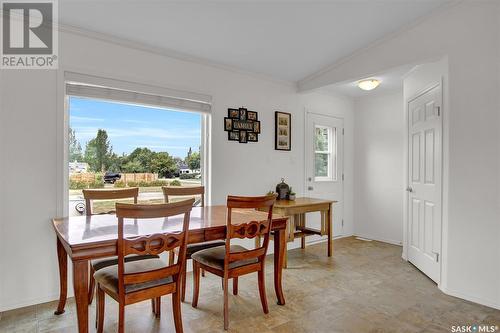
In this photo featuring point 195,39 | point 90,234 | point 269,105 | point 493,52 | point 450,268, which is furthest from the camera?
point 269,105

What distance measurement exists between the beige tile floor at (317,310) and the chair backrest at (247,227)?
1.59 feet

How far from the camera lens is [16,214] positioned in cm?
247

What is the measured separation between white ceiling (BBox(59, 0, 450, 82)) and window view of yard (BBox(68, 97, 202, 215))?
0.71m

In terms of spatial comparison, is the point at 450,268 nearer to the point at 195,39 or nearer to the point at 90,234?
the point at 90,234

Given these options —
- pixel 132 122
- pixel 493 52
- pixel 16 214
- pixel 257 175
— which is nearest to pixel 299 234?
pixel 257 175

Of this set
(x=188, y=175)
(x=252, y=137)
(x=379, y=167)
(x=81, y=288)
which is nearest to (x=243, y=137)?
(x=252, y=137)

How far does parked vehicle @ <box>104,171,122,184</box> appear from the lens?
3029 millimetres

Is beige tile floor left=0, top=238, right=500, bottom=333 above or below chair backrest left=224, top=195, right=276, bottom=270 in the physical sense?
below

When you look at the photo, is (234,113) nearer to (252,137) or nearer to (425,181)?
(252,137)

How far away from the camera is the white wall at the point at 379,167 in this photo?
458 centimetres

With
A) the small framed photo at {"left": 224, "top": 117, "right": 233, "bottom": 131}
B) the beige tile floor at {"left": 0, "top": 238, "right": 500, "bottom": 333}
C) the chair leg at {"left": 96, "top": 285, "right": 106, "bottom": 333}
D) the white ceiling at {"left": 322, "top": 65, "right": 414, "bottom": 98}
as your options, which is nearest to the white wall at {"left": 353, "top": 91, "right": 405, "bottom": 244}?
the white ceiling at {"left": 322, "top": 65, "right": 414, "bottom": 98}

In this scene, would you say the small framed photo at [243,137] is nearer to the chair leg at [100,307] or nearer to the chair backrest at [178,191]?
the chair backrest at [178,191]

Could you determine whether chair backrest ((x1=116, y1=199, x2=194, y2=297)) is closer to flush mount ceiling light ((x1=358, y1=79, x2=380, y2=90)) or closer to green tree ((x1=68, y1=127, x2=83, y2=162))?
green tree ((x1=68, y1=127, x2=83, y2=162))

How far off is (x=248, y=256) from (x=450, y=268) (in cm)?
190
